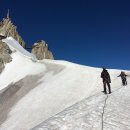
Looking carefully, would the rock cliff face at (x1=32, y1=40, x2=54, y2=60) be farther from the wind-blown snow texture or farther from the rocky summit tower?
the wind-blown snow texture

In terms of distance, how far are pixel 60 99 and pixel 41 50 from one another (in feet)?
338

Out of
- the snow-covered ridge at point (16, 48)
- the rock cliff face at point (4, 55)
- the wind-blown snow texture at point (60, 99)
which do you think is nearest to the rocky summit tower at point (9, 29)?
the snow-covered ridge at point (16, 48)

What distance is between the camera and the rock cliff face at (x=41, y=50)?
449 feet

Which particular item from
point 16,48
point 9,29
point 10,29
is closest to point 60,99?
point 16,48

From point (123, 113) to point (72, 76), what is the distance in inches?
1243

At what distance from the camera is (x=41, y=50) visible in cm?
13862

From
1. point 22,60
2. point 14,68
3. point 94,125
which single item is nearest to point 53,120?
point 94,125

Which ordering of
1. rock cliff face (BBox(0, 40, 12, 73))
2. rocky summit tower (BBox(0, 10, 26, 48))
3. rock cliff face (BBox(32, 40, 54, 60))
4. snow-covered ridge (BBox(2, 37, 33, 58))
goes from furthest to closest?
rock cliff face (BBox(32, 40, 54, 60)), rocky summit tower (BBox(0, 10, 26, 48)), snow-covered ridge (BBox(2, 37, 33, 58)), rock cliff face (BBox(0, 40, 12, 73))

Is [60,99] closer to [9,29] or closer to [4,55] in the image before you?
[4,55]

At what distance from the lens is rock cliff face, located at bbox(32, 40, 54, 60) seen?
137 meters

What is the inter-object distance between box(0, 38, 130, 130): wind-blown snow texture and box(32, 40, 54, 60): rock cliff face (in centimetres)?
7344

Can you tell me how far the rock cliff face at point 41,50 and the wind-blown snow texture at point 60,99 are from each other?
73440 mm

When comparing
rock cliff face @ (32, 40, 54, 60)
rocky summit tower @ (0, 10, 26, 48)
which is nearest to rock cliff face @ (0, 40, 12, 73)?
rocky summit tower @ (0, 10, 26, 48)

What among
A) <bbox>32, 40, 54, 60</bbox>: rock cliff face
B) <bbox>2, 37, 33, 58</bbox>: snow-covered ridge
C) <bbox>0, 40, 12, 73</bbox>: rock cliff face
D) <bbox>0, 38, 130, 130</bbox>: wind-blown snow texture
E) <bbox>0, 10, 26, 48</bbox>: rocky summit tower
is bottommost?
<bbox>0, 38, 130, 130</bbox>: wind-blown snow texture
